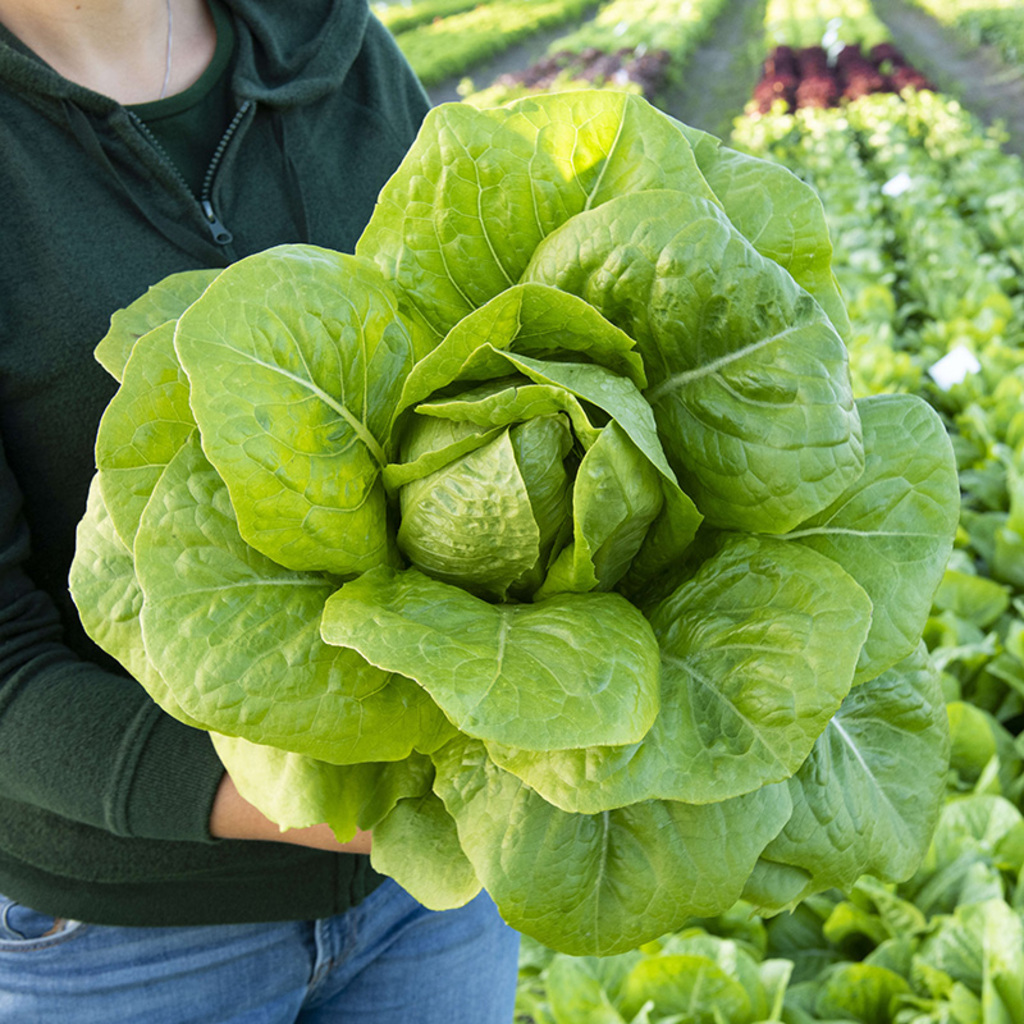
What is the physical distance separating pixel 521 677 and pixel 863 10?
18.7 meters

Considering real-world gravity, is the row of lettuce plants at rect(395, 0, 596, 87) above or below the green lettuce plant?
below

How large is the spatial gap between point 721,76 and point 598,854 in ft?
54.9

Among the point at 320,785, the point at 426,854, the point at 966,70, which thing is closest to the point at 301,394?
the point at 320,785

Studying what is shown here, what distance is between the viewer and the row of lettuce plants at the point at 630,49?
41.1 ft

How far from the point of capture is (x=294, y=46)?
1516 mm

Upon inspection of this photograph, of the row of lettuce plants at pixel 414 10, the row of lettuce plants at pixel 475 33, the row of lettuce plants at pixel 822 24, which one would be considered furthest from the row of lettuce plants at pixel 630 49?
the row of lettuce plants at pixel 414 10

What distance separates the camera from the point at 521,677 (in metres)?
0.72

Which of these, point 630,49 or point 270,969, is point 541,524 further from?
point 630,49

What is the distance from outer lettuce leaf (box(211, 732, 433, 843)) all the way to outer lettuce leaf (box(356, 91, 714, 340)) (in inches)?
17.3

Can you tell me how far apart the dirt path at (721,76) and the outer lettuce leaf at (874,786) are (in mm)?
11804

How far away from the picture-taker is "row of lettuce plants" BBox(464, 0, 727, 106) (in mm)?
12531

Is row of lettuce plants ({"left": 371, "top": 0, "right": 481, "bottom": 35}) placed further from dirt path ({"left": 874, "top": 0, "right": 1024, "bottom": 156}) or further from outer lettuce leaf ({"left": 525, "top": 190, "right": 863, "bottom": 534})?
outer lettuce leaf ({"left": 525, "top": 190, "right": 863, "bottom": 534})

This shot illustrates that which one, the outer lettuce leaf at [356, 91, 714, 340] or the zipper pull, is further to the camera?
the zipper pull

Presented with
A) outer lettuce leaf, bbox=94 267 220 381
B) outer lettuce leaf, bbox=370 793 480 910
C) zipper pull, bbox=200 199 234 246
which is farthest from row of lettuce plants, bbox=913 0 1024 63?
outer lettuce leaf, bbox=370 793 480 910
